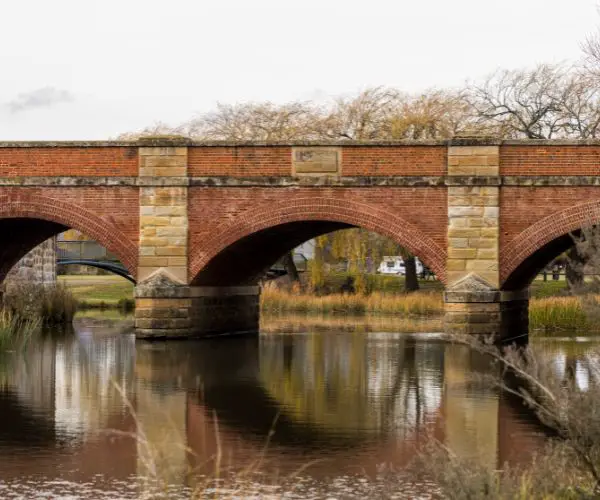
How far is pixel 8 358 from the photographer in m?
22.7

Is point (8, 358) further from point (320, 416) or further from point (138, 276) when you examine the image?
point (320, 416)

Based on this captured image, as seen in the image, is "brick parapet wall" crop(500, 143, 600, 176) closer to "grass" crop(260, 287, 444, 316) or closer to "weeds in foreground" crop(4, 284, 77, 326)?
"weeds in foreground" crop(4, 284, 77, 326)

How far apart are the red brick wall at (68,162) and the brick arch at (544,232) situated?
27.3 ft

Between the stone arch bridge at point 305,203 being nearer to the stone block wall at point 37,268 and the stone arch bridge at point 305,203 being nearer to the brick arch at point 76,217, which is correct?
the brick arch at point 76,217

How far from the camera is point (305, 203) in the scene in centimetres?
2536

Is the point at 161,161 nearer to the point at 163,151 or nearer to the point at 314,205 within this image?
the point at 163,151

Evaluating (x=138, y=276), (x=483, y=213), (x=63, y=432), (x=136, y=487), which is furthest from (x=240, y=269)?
(x=136, y=487)

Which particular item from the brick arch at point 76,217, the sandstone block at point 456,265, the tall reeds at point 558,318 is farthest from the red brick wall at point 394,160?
the tall reeds at point 558,318

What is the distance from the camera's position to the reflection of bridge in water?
38.9 feet

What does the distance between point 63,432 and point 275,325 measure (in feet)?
66.4

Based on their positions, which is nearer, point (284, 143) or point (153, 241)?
point (284, 143)

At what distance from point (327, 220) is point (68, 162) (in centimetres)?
595

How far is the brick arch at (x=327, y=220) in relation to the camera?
81.9 feet

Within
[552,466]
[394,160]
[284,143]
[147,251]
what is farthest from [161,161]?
[552,466]
